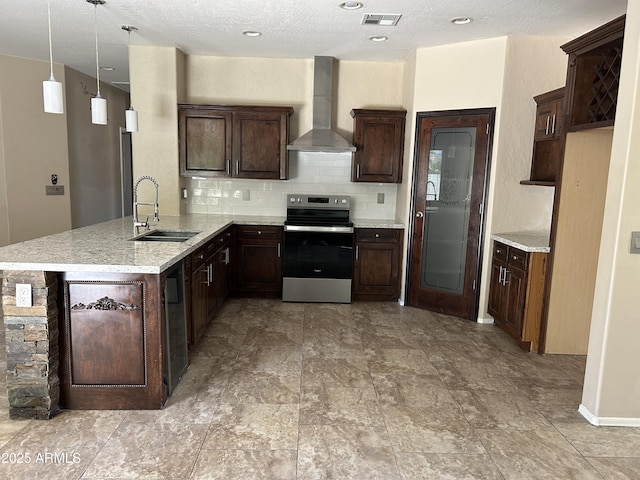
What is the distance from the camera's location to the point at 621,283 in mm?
2521

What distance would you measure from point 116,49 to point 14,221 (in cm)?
247

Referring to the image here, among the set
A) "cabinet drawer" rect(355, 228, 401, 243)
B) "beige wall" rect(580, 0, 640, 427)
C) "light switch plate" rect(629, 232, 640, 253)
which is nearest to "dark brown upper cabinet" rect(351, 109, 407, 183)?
"cabinet drawer" rect(355, 228, 401, 243)

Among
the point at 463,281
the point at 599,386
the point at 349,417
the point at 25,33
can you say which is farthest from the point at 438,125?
the point at 25,33

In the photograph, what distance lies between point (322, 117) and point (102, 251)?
3.09 m

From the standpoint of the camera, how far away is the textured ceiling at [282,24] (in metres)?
3.40

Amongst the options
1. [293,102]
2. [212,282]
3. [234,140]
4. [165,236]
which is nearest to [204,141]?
[234,140]

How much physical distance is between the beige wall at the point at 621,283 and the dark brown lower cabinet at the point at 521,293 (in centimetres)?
94

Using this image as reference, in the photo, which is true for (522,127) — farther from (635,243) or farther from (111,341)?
(111,341)

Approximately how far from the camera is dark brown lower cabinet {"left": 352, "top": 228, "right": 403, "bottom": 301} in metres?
4.93

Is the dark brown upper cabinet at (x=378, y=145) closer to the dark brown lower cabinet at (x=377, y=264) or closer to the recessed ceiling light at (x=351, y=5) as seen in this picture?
the dark brown lower cabinet at (x=377, y=264)

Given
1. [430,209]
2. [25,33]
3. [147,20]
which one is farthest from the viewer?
[430,209]

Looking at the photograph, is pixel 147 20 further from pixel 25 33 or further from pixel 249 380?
pixel 249 380

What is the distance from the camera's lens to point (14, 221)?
5.43 metres

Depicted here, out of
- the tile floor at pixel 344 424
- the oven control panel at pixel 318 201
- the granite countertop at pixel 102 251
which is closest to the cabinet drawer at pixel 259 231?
the oven control panel at pixel 318 201
